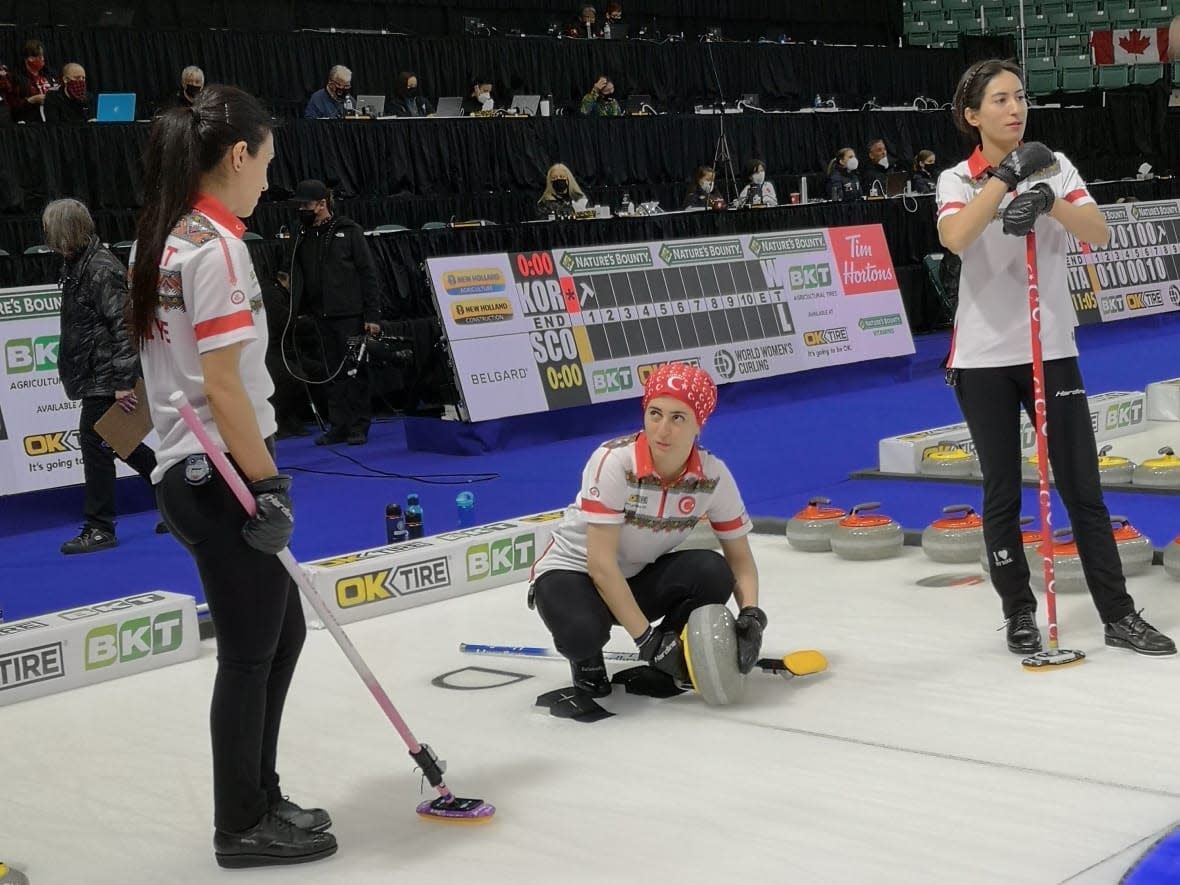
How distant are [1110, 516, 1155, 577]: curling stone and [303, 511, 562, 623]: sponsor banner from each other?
195 cm

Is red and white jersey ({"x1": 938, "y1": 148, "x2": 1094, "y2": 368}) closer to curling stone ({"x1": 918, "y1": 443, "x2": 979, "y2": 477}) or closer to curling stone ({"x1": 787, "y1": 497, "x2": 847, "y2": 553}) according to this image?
curling stone ({"x1": 787, "y1": 497, "x2": 847, "y2": 553})

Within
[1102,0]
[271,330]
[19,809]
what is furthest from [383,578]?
[1102,0]

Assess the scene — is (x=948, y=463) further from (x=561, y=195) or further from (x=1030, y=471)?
(x=561, y=195)

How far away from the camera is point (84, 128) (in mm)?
10477

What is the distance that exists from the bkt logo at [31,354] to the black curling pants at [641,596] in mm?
4549

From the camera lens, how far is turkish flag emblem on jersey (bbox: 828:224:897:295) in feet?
37.7

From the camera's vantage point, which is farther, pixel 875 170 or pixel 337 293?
pixel 875 170

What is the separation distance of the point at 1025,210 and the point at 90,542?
4800mm

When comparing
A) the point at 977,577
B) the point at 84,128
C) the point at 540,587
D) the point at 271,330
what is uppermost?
the point at 84,128

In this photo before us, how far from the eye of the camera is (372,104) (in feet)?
44.3

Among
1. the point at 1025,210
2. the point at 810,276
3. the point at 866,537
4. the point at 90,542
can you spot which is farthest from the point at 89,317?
the point at 810,276

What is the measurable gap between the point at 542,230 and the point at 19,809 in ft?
27.9

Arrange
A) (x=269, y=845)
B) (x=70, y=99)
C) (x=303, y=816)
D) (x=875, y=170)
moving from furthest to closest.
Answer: (x=875, y=170) → (x=70, y=99) → (x=303, y=816) → (x=269, y=845)

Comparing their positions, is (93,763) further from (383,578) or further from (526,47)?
(526,47)
